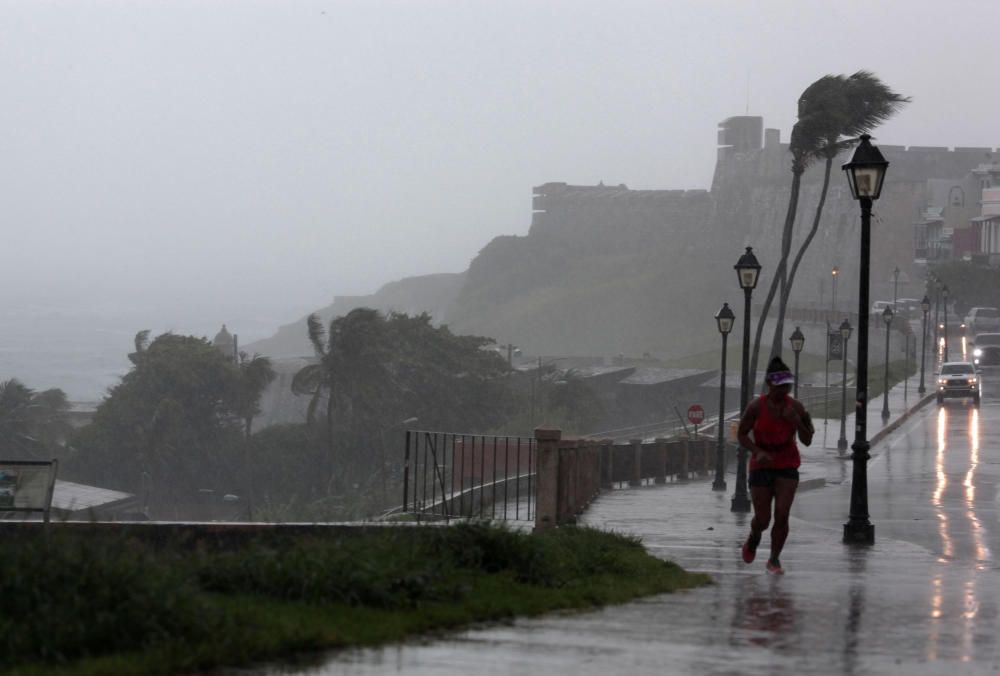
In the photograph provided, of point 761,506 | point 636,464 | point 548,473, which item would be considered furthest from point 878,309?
point 761,506

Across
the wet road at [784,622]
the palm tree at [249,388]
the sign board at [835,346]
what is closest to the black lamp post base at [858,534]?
the wet road at [784,622]

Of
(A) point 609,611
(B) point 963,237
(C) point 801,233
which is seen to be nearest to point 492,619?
(A) point 609,611

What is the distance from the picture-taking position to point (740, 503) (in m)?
23.2

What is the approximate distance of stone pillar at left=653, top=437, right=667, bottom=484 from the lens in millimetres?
32531

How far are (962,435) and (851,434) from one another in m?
7.78

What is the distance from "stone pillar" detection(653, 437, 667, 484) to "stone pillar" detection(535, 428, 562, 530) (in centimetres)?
1643

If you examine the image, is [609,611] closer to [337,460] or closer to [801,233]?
[337,460]

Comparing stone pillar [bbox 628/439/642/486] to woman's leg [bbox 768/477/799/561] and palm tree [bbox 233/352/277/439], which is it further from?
palm tree [bbox 233/352/277/439]

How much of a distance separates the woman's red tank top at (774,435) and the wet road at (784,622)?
85 centimetres

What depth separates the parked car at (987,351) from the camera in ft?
238

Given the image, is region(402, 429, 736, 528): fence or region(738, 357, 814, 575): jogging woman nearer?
region(738, 357, 814, 575): jogging woman

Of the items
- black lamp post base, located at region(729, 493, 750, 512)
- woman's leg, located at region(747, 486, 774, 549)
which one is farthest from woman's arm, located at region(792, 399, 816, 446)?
black lamp post base, located at region(729, 493, 750, 512)

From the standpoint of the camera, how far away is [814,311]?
337 feet

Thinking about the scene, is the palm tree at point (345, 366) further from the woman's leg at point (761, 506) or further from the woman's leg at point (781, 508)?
the woman's leg at point (781, 508)
